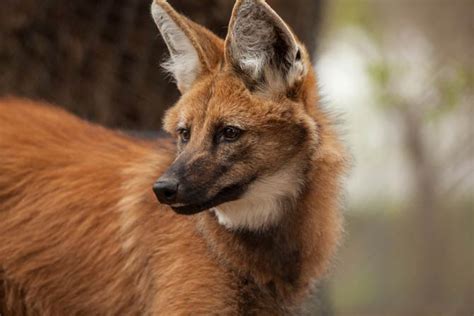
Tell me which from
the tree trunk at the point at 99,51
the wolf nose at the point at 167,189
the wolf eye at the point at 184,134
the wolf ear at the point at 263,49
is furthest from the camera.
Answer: the tree trunk at the point at 99,51

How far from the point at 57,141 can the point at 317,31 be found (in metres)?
3.75

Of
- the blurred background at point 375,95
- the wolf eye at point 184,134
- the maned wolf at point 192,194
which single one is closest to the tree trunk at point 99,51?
the blurred background at point 375,95

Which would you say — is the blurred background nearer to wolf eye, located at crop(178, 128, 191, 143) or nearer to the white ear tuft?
the white ear tuft

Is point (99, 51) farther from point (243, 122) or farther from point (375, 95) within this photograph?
point (375, 95)

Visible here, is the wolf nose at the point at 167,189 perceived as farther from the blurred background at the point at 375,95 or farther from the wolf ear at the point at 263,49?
the blurred background at the point at 375,95

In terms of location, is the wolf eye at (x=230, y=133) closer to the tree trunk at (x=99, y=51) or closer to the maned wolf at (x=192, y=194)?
the maned wolf at (x=192, y=194)

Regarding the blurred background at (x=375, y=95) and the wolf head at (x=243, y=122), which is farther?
the blurred background at (x=375, y=95)

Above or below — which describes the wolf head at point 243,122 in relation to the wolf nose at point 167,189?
above

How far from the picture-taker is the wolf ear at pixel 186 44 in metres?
4.41

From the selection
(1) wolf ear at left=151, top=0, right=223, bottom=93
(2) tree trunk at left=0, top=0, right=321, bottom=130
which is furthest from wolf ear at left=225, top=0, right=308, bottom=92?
(2) tree trunk at left=0, top=0, right=321, bottom=130

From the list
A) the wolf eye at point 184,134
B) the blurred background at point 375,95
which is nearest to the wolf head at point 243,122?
the wolf eye at point 184,134

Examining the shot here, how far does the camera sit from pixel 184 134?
433 cm

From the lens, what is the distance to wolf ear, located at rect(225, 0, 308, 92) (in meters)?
4.09

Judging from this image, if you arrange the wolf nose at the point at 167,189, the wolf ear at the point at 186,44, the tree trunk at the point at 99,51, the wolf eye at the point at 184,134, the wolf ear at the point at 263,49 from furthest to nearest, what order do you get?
the tree trunk at the point at 99,51
the wolf ear at the point at 186,44
the wolf eye at the point at 184,134
the wolf ear at the point at 263,49
the wolf nose at the point at 167,189
